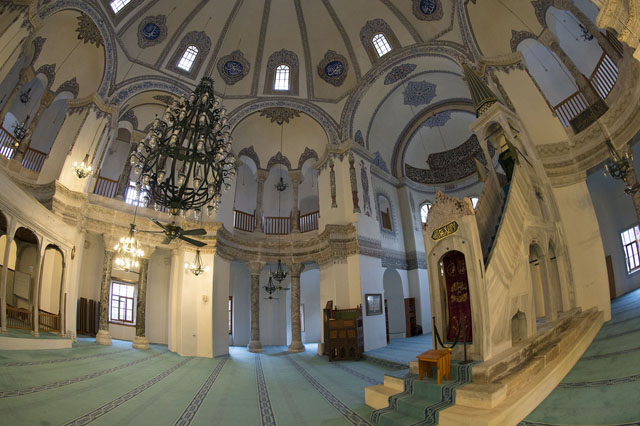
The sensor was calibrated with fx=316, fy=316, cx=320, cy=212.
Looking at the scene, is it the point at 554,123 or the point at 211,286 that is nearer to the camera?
the point at 554,123

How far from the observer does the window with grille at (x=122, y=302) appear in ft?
38.7

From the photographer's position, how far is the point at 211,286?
374 inches

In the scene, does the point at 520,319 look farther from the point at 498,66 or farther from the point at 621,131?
the point at 498,66

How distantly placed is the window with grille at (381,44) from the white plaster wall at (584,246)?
279 inches

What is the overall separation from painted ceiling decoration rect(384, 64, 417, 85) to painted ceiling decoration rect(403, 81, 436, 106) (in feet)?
1.94

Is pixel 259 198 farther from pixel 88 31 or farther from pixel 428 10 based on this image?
pixel 428 10

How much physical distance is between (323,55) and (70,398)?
465 inches

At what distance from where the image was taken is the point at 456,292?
498 centimetres

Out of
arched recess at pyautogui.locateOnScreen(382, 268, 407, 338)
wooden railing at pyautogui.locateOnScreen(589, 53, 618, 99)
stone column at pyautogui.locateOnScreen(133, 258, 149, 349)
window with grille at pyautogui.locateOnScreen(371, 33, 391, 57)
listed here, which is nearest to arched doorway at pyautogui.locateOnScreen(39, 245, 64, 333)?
stone column at pyautogui.locateOnScreen(133, 258, 149, 349)

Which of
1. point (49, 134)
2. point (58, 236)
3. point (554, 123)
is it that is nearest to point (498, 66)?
point (554, 123)

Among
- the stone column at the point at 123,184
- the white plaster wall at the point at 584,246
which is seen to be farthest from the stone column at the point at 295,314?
the white plaster wall at the point at 584,246

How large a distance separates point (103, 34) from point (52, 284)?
6855 millimetres

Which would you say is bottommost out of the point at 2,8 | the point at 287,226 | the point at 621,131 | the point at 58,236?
the point at 58,236

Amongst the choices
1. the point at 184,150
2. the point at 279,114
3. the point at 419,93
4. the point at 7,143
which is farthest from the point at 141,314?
the point at 419,93
